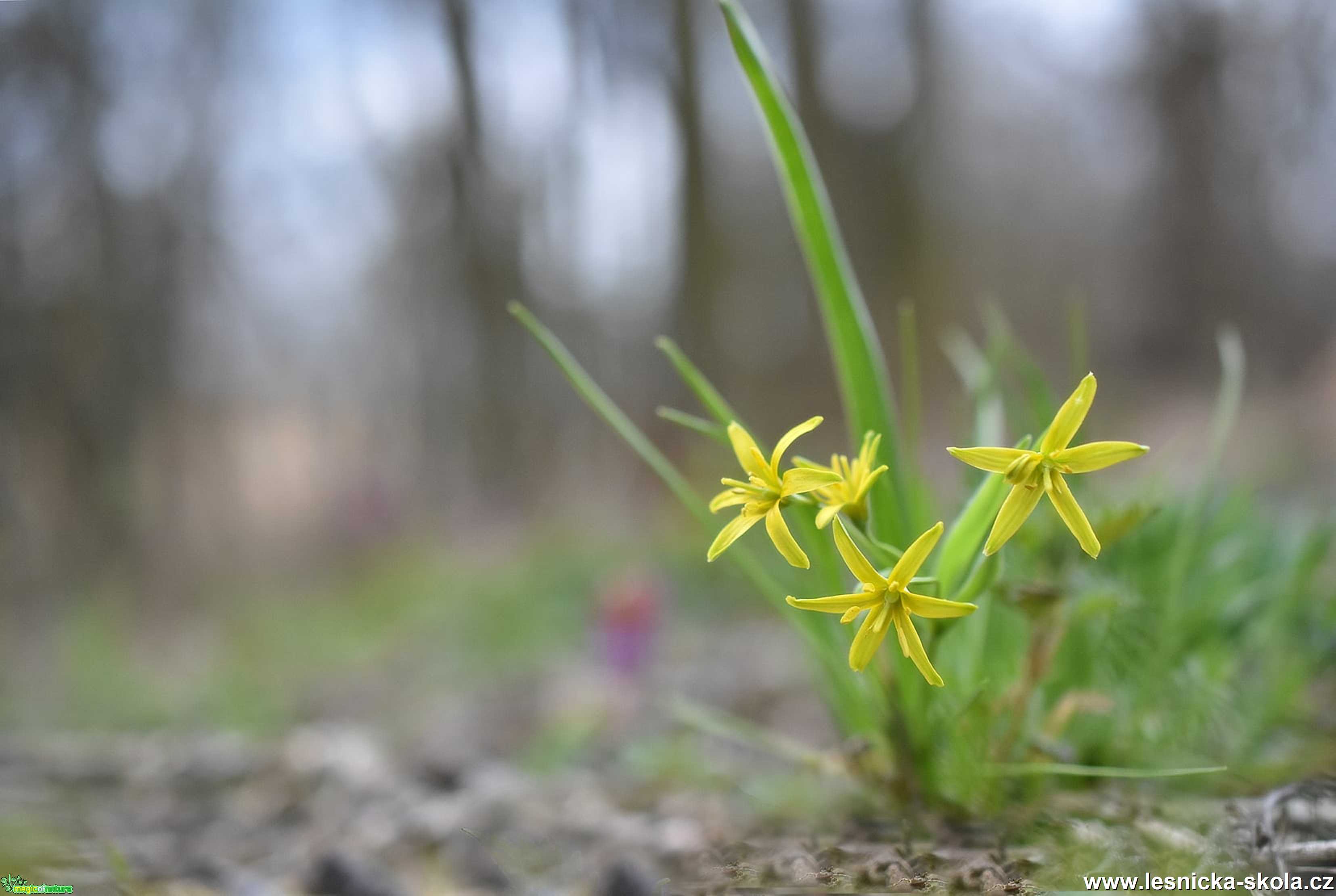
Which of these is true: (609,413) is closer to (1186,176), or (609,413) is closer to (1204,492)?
(1204,492)

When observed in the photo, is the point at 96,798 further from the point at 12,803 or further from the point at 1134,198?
the point at 1134,198

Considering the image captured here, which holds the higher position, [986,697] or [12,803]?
[986,697]

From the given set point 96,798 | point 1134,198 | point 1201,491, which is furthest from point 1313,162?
point 96,798

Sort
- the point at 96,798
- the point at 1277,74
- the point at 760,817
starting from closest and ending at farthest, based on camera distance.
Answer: the point at 760,817
the point at 96,798
the point at 1277,74

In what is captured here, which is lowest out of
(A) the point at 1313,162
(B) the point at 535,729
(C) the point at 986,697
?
(B) the point at 535,729

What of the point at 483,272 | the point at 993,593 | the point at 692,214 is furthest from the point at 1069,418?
the point at 483,272

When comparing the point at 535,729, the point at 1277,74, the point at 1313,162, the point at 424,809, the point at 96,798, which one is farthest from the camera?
the point at 1277,74

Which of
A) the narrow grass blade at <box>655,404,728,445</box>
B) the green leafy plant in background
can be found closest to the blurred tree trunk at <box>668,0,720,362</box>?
the green leafy plant in background

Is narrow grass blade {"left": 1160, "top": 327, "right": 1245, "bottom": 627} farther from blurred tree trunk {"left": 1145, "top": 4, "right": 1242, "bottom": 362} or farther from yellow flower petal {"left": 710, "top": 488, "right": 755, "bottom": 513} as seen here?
blurred tree trunk {"left": 1145, "top": 4, "right": 1242, "bottom": 362}
